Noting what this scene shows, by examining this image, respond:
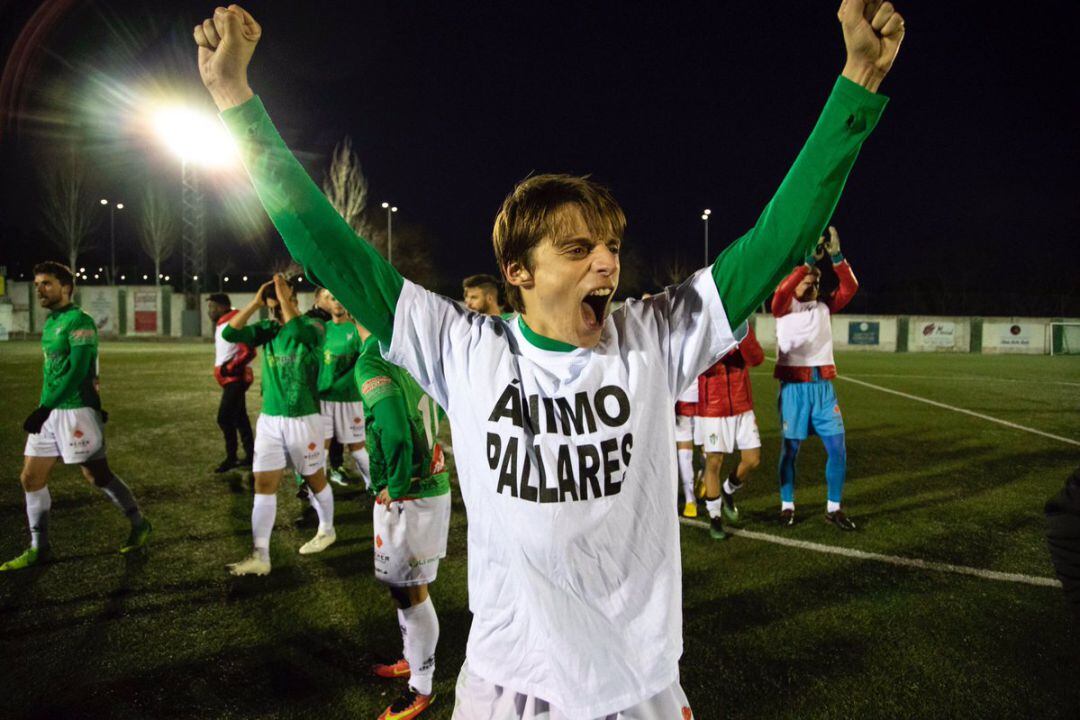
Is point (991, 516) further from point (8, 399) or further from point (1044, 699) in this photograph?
point (8, 399)

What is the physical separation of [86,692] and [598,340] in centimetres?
378

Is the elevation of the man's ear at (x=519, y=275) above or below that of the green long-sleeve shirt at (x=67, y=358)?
above

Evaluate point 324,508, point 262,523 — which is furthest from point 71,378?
point 324,508

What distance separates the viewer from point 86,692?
11.6 ft

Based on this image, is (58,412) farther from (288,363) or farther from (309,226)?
(309,226)

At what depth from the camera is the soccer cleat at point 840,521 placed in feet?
20.4

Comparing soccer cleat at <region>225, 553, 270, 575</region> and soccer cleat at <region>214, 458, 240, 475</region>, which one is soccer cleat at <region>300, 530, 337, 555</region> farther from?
soccer cleat at <region>214, 458, 240, 475</region>

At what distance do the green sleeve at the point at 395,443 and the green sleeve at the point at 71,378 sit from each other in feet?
12.2

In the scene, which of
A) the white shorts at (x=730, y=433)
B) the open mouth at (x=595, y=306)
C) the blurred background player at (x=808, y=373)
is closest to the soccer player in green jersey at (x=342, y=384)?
the white shorts at (x=730, y=433)

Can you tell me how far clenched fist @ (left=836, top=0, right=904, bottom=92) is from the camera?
52.6 inches

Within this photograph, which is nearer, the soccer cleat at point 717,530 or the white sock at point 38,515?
the white sock at point 38,515

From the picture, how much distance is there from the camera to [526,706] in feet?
5.07

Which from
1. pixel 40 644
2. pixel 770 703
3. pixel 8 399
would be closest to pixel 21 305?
pixel 8 399

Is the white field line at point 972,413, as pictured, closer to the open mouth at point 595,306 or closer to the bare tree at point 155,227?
the open mouth at point 595,306
